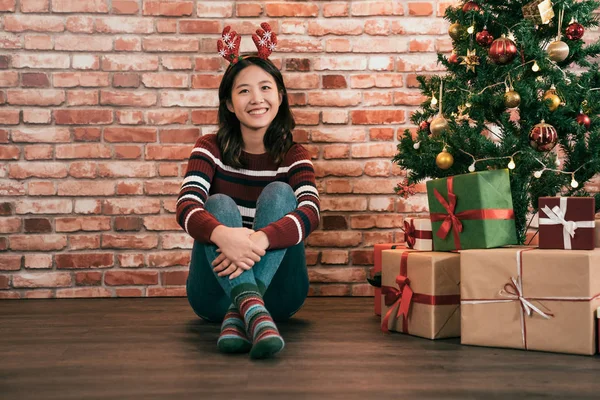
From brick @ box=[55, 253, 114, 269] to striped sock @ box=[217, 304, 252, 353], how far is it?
1.08 metres

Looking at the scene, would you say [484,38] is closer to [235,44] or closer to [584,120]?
[584,120]

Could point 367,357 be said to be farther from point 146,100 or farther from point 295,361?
point 146,100

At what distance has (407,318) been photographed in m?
1.78

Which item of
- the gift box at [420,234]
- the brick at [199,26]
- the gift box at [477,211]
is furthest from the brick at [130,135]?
the gift box at [477,211]

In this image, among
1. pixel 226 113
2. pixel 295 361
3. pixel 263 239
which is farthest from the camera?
pixel 226 113

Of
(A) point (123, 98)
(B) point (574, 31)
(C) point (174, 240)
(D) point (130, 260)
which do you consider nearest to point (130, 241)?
(D) point (130, 260)

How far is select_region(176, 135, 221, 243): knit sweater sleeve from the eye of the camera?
5.70ft

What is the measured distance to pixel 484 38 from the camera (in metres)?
1.86

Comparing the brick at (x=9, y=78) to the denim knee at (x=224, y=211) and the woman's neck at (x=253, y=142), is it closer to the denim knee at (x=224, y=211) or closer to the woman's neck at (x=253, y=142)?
the woman's neck at (x=253, y=142)

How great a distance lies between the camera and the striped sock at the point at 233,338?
5.08 feet

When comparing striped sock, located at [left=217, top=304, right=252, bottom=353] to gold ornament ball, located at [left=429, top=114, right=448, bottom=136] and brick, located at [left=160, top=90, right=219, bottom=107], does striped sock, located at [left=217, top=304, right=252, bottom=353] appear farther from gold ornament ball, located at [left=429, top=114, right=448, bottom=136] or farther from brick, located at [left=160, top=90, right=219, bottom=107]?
brick, located at [left=160, top=90, right=219, bottom=107]

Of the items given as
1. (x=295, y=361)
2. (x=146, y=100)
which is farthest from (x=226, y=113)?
(x=295, y=361)

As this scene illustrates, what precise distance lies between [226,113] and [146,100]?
601 millimetres

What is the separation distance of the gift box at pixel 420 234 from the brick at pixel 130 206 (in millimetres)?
1163
